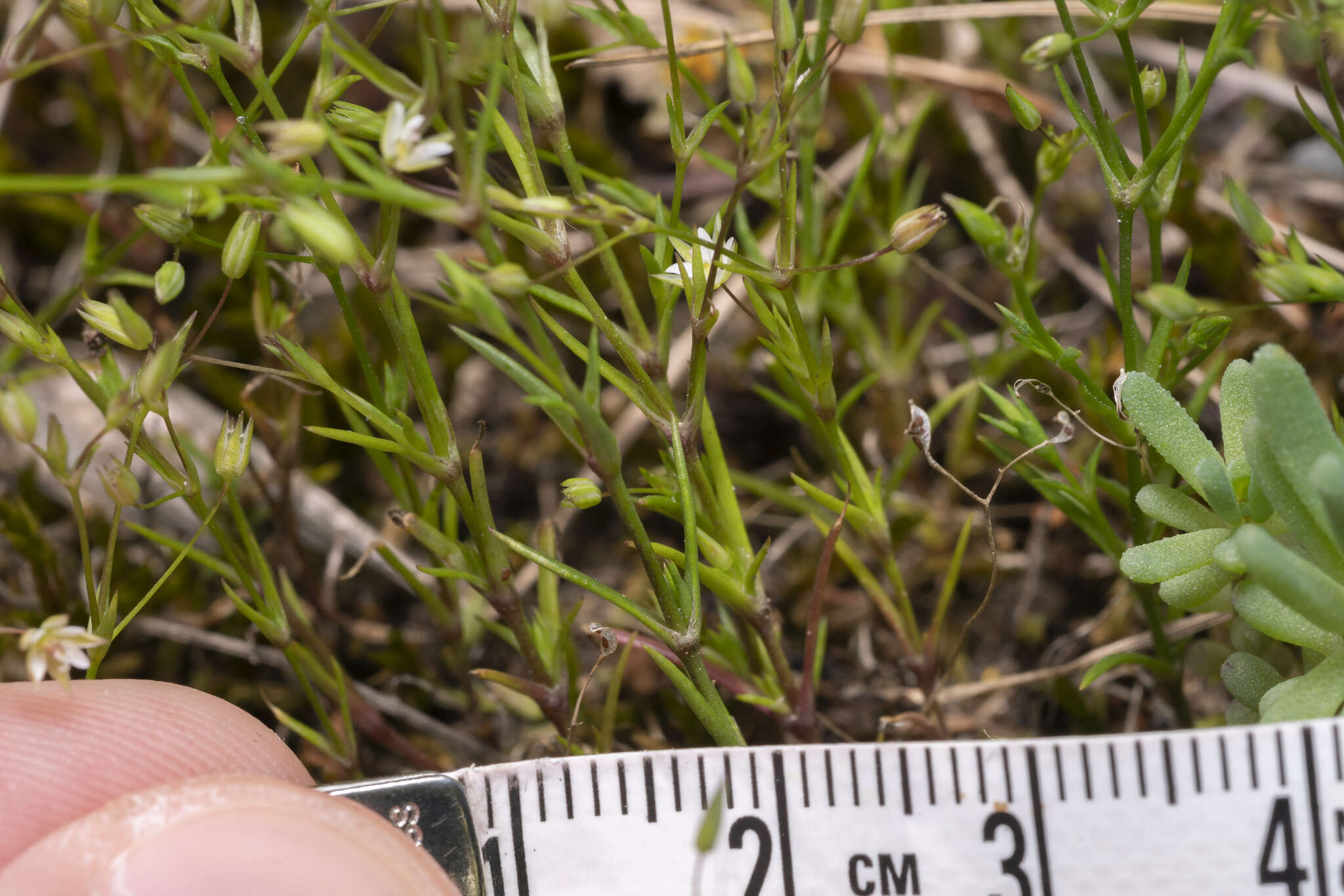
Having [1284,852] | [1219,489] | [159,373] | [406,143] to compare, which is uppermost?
[406,143]

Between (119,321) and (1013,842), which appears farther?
(1013,842)

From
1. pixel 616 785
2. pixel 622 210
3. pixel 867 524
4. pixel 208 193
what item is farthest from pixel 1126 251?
pixel 208 193

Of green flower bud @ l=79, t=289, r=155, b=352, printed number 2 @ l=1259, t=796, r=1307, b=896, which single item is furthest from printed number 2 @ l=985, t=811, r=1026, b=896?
green flower bud @ l=79, t=289, r=155, b=352

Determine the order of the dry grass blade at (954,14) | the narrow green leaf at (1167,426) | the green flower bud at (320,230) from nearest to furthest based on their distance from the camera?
the green flower bud at (320,230), the narrow green leaf at (1167,426), the dry grass blade at (954,14)

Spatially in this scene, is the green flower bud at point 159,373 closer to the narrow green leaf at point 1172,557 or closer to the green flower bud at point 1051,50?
the green flower bud at point 1051,50

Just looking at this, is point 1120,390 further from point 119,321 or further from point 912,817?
point 119,321

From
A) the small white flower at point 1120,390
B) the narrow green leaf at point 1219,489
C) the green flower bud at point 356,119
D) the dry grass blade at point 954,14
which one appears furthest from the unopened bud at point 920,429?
the green flower bud at point 356,119

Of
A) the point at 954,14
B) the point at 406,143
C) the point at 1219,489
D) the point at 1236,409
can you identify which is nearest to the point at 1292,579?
the point at 1219,489
